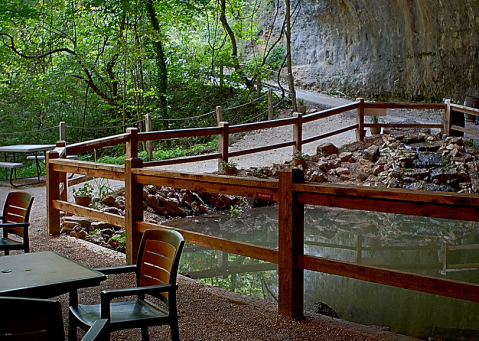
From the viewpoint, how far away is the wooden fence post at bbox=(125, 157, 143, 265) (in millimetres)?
4531

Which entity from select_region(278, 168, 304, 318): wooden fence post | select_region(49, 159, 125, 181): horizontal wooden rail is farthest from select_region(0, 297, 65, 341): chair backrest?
select_region(49, 159, 125, 181): horizontal wooden rail

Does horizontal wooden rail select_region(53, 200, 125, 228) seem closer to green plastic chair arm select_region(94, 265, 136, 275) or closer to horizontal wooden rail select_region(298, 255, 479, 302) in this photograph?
green plastic chair arm select_region(94, 265, 136, 275)

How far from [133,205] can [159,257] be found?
6.35 ft

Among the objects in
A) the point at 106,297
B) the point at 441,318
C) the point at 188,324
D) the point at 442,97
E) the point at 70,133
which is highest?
the point at 442,97

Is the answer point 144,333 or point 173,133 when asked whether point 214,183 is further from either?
point 173,133

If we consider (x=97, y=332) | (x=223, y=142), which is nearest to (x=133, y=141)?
(x=223, y=142)

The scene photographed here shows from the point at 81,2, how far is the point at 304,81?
10.5 metres

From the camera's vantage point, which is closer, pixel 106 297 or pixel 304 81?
pixel 106 297

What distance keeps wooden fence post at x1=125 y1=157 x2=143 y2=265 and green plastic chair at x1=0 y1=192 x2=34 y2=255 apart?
87 centimetres

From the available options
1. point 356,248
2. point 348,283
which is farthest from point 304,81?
point 348,283

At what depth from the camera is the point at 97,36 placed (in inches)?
655

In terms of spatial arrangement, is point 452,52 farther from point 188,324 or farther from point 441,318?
point 188,324

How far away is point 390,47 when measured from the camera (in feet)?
62.1

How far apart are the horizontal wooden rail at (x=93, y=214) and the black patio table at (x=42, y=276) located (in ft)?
6.52
